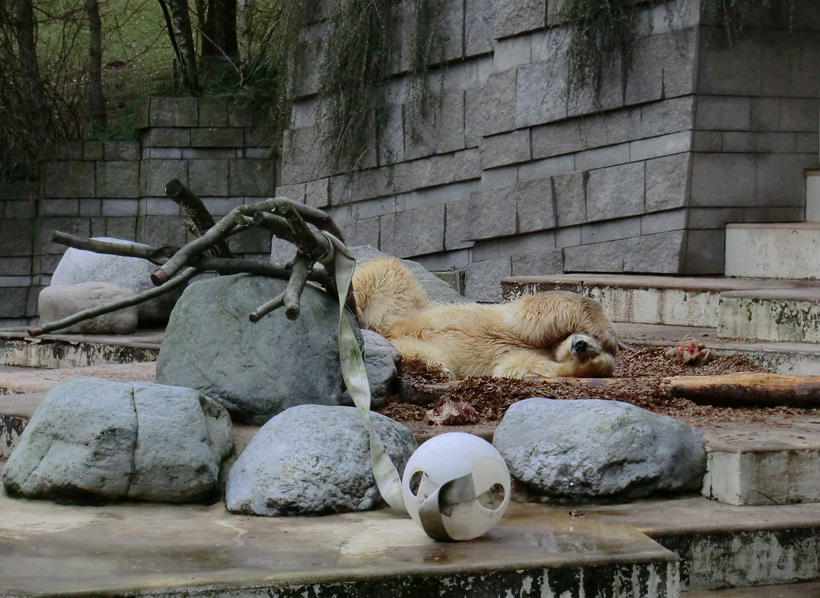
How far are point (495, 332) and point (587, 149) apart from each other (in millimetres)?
3812

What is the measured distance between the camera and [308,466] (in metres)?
3.67

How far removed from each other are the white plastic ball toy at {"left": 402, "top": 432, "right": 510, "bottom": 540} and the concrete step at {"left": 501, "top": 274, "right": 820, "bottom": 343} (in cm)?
327

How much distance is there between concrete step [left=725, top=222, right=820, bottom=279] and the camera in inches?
293

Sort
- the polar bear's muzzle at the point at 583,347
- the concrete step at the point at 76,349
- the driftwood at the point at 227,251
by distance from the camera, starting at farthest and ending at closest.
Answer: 1. the concrete step at the point at 76,349
2. the polar bear's muzzle at the point at 583,347
3. the driftwood at the point at 227,251

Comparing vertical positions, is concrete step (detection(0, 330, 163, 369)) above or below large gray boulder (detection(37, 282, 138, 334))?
below

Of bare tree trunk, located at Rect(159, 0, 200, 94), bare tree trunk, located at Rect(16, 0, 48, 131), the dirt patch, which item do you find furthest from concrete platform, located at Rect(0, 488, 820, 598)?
bare tree trunk, located at Rect(159, 0, 200, 94)

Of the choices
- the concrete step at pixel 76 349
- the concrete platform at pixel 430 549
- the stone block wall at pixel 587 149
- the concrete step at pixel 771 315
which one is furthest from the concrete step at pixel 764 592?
the concrete step at pixel 76 349

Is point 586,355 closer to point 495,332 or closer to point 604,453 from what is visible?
point 495,332

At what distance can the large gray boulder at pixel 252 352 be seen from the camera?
421 centimetres

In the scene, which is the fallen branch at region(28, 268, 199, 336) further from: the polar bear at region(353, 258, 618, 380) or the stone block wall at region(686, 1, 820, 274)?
the stone block wall at region(686, 1, 820, 274)

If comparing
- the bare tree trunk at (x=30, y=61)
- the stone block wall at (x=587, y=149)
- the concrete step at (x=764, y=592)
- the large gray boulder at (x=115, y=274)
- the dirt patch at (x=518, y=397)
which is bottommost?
the concrete step at (x=764, y=592)

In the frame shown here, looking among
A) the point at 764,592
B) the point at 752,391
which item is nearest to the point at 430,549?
the point at 764,592

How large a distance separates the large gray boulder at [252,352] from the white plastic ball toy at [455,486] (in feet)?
3.45

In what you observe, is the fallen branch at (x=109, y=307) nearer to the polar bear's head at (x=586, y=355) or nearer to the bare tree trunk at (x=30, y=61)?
the polar bear's head at (x=586, y=355)
